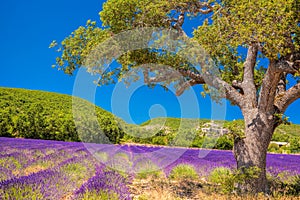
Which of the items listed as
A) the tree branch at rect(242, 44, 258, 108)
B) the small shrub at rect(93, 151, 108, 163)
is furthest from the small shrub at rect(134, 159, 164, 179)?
the tree branch at rect(242, 44, 258, 108)

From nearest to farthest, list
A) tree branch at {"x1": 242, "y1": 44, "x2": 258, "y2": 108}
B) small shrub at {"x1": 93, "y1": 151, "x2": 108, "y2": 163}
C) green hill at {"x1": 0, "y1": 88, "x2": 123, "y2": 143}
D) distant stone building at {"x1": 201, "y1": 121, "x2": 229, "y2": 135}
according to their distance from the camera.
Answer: tree branch at {"x1": 242, "y1": 44, "x2": 258, "y2": 108} → distant stone building at {"x1": 201, "y1": 121, "x2": 229, "y2": 135} → small shrub at {"x1": 93, "y1": 151, "x2": 108, "y2": 163} → green hill at {"x1": 0, "y1": 88, "x2": 123, "y2": 143}

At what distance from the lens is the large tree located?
18.5 feet

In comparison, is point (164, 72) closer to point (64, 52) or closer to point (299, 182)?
point (64, 52)

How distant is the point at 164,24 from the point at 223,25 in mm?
1948

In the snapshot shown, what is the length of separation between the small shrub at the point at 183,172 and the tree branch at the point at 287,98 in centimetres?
370

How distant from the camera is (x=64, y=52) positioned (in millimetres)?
7645

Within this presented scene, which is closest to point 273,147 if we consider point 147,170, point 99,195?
point 147,170

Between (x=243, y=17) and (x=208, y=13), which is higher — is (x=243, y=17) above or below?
below

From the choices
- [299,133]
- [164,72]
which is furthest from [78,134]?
[299,133]

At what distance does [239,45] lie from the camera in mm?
6168

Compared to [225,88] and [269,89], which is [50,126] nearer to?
[225,88]

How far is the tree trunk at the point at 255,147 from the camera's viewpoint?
6.54m

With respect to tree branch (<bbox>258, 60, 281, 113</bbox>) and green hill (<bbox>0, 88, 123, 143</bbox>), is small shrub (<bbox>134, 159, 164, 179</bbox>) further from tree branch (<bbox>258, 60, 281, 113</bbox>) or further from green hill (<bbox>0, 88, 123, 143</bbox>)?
green hill (<bbox>0, 88, 123, 143</bbox>)

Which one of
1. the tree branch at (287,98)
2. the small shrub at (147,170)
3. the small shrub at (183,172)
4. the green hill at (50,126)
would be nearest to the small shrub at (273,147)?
the green hill at (50,126)
